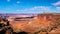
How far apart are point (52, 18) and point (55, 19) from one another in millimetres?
1175

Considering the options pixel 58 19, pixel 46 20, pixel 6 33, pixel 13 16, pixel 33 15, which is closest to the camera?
pixel 6 33

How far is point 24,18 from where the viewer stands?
52.3 meters

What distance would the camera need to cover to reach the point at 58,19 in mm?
31938

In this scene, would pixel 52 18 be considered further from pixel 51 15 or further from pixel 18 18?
pixel 18 18

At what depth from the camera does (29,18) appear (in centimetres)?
4947

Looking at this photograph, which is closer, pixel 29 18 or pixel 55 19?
pixel 55 19

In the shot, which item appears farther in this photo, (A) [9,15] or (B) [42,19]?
(A) [9,15]

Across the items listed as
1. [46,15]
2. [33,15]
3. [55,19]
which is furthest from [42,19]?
[33,15]

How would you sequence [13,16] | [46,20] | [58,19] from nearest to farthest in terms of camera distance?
[58,19]
[46,20]
[13,16]

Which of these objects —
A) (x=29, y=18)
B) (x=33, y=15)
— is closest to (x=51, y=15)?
(x=33, y=15)

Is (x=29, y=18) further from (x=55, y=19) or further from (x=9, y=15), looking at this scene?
(x=55, y=19)

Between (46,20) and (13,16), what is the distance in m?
18.0

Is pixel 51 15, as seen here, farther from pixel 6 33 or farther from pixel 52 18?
pixel 6 33

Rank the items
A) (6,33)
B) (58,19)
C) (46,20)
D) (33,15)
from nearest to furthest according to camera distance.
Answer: (6,33) < (58,19) < (46,20) < (33,15)
